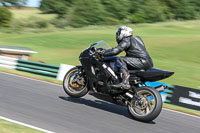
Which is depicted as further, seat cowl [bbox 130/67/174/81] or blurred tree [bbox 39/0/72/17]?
blurred tree [bbox 39/0/72/17]

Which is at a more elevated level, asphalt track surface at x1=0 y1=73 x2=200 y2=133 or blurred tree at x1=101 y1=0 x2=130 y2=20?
blurred tree at x1=101 y1=0 x2=130 y2=20

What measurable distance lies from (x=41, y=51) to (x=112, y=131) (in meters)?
25.7

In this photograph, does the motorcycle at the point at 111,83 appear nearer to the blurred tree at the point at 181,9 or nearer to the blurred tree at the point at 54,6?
the blurred tree at the point at 54,6

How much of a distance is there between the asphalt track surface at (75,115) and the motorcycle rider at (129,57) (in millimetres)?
885

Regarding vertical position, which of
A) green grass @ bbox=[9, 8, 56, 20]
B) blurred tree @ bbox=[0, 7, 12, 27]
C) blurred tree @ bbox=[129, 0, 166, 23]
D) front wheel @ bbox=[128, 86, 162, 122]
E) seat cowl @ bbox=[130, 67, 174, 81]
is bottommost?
front wheel @ bbox=[128, 86, 162, 122]

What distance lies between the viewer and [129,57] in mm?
7711

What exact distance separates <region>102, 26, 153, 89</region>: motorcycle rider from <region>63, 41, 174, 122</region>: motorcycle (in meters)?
0.15

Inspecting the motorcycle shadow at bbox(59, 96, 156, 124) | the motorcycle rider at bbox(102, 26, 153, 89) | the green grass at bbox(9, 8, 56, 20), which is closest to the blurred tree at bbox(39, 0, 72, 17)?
the green grass at bbox(9, 8, 56, 20)

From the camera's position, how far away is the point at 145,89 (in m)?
7.39

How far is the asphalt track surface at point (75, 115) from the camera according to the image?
671 centimetres

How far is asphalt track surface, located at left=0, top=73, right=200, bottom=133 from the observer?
6707 millimetres

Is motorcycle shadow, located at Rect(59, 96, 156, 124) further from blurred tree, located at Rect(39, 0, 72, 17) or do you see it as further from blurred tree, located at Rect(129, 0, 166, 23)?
blurred tree, located at Rect(39, 0, 72, 17)

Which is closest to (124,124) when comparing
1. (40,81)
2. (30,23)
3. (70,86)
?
(70,86)

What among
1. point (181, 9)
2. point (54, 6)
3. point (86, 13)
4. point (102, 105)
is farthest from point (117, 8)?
point (102, 105)
